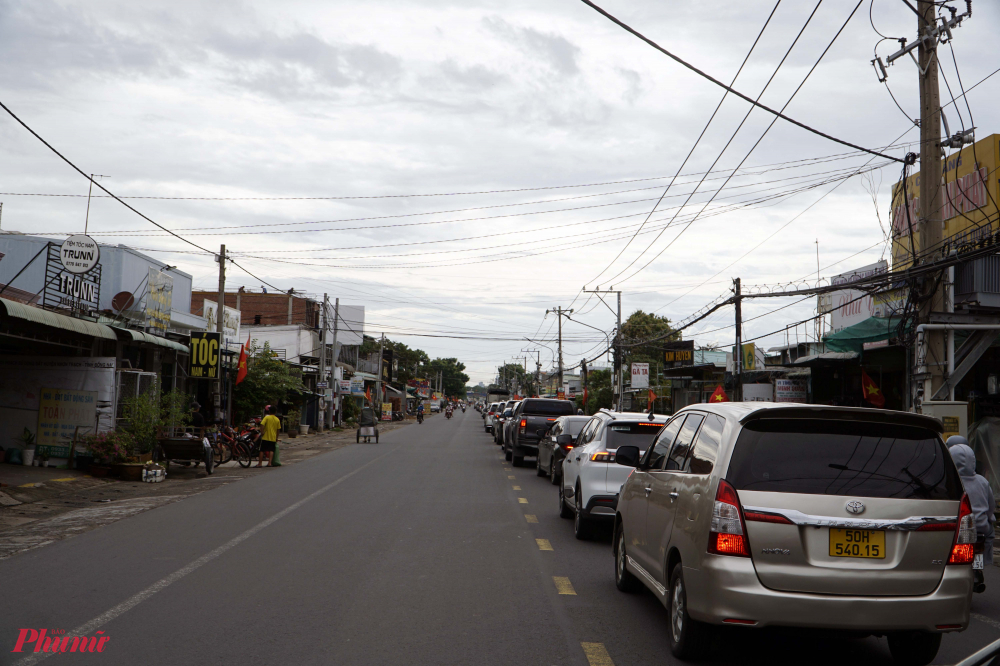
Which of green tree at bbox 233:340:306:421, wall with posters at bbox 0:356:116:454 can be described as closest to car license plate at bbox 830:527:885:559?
wall with posters at bbox 0:356:116:454

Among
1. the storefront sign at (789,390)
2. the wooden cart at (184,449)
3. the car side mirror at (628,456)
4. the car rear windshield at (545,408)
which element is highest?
the storefront sign at (789,390)

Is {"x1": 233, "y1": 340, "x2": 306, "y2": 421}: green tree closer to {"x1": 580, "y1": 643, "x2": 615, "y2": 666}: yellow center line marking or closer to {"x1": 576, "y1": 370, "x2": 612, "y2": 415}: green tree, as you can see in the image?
{"x1": 580, "y1": 643, "x2": 615, "y2": 666}: yellow center line marking

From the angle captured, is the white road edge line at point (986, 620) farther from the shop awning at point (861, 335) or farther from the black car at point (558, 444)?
the shop awning at point (861, 335)

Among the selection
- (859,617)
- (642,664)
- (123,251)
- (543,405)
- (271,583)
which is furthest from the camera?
(123,251)

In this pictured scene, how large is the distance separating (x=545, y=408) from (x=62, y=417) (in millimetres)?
12836

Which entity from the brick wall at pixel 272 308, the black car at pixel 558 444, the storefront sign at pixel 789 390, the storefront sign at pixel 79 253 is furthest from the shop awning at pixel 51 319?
the brick wall at pixel 272 308

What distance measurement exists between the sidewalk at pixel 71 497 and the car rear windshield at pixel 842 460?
8.12m

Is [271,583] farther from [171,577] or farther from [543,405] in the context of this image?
[543,405]

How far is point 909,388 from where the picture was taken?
48.6 ft

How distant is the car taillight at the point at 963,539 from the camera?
5004mm

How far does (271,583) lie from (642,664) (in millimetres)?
3718

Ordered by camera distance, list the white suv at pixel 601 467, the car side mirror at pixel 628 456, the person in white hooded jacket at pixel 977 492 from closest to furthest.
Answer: the car side mirror at pixel 628 456 → the person in white hooded jacket at pixel 977 492 → the white suv at pixel 601 467

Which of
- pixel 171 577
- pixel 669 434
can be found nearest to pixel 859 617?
pixel 669 434

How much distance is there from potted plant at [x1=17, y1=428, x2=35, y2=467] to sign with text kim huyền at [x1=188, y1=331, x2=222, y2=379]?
24.2 ft
